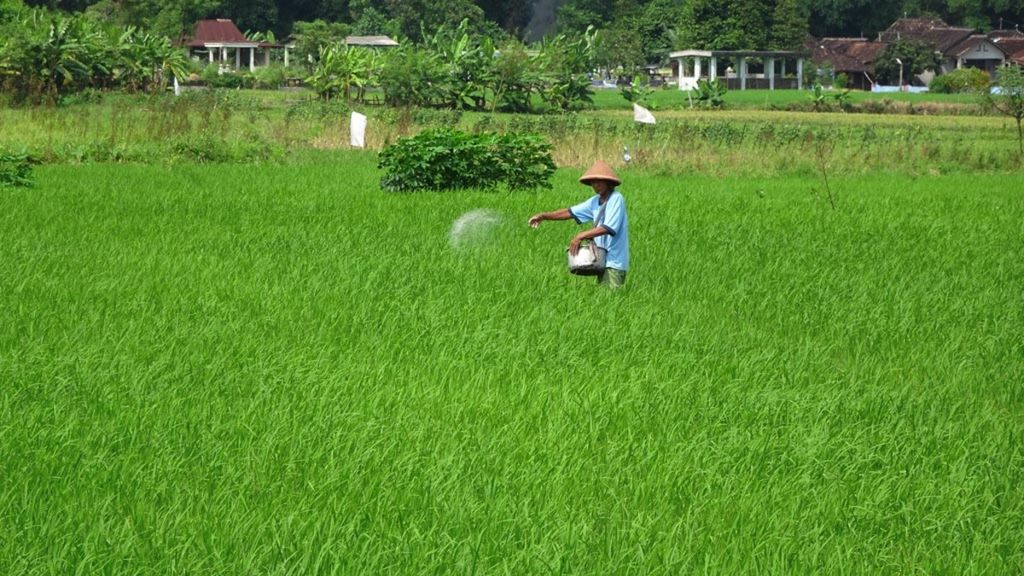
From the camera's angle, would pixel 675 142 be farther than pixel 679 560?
Yes

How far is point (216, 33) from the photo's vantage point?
74.4m

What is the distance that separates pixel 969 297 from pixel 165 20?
5811 centimetres

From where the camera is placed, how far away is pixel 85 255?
9383 mm

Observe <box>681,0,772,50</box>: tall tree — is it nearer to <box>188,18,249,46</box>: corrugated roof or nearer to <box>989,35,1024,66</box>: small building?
<box>989,35,1024,66</box>: small building

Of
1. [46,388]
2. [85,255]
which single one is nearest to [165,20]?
→ [85,255]

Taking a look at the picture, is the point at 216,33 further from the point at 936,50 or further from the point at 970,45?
the point at 970,45

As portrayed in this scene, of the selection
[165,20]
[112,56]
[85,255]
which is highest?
[165,20]

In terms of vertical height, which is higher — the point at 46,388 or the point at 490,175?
the point at 490,175

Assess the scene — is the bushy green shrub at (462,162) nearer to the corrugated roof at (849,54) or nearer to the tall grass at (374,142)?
the tall grass at (374,142)

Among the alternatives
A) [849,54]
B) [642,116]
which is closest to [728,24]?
[849,54]

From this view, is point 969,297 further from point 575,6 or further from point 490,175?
point 575,6

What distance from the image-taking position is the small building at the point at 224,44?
243 ft

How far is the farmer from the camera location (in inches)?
316

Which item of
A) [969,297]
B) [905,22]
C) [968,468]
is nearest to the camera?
[968,468]
